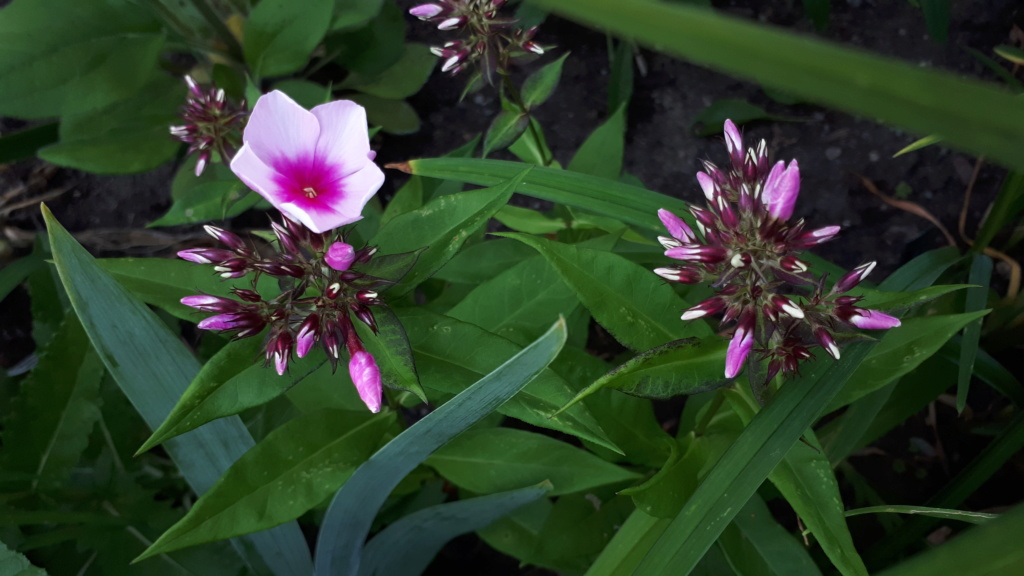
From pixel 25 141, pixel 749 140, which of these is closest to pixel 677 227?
pixel 749 140

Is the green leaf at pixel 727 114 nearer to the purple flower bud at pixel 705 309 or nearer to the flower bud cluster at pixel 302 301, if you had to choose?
the purple flower bud at pixel 705 309

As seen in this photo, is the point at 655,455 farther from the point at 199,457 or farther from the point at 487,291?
the point at 199,457

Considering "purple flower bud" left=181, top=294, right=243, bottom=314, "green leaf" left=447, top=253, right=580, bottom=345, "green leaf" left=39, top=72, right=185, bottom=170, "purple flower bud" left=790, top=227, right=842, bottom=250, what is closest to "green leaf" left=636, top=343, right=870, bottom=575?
"purple flower bud" left=790, top=227, right=842, bottom=250

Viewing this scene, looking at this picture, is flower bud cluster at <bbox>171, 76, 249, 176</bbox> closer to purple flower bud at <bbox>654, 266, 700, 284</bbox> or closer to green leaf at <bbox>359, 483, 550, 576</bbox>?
green leaf at <bbox>359, 483, 550, 576</bbox>

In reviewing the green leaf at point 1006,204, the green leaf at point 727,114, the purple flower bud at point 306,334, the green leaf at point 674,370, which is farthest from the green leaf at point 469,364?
the green leaf at point 727,114

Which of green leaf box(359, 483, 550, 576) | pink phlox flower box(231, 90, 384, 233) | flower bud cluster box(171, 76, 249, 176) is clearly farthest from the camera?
flower bud cluster box(171, 76, 249, 176)

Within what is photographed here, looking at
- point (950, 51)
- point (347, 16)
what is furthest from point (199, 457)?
point (950, 51)
